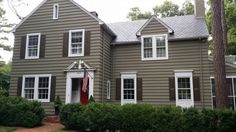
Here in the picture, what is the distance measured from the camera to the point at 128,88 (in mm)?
16453

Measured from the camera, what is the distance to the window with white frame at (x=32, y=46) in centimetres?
1683

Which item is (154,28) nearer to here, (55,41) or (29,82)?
(55,41)

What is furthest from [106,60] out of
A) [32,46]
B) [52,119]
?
[32,46]

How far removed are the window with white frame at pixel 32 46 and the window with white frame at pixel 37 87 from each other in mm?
1504

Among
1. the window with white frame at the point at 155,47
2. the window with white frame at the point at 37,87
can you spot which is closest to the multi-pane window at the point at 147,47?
the window with white frame at the point at 155,47

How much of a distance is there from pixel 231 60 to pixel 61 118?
11324 millimetres

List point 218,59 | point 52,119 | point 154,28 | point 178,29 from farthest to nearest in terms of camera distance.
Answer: point 178,29
point 154,28
point 52,119
point 218,59

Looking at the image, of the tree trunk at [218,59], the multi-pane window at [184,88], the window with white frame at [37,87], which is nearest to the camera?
the tree trunk at [218,59]

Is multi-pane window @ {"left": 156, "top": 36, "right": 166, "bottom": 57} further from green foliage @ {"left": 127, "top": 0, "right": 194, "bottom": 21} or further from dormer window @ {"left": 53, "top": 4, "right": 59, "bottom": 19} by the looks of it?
green foliage @ {"left": 127, "top": 0, "right": 194, "bottom": 21}

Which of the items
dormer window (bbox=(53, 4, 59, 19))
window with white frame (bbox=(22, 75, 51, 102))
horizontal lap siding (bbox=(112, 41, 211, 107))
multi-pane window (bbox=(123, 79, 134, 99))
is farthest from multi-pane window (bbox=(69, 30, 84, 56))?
multi-pane window (bbox=(123, 79, 134, 99))

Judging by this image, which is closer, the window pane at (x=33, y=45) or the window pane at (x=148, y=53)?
the window pane at (x=148, y=53)

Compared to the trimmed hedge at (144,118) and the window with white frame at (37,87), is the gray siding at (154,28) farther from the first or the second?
the window with white frame at (37,87)

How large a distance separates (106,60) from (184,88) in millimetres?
5398

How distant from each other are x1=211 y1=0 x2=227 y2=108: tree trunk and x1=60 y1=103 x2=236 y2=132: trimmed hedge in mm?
1574
